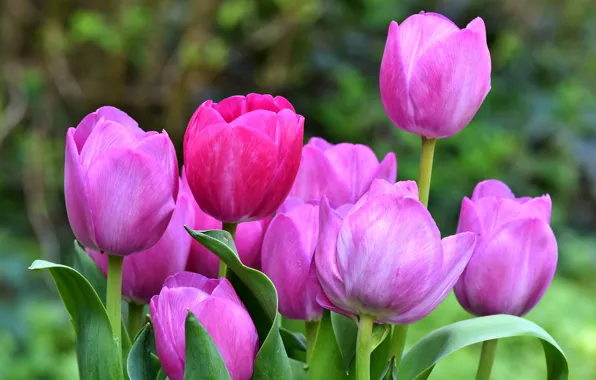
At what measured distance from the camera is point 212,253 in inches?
14.5

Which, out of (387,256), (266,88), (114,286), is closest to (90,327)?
(114,286)

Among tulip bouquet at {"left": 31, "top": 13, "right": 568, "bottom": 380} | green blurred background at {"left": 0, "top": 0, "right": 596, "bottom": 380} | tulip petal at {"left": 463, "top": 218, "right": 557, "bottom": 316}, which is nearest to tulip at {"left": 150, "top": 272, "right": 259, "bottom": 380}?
tulip bouquet at {"left": 31, "top": 13, "right": 568, "bottom": 380}

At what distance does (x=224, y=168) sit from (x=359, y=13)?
2.27m

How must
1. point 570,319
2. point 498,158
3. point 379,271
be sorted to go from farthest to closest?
point 498,158 → point 570,319 → point 379,271

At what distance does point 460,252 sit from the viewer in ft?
1.03

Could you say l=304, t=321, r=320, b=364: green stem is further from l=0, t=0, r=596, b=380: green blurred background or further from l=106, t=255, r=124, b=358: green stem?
l=0, t=0, r=596, b=380: green blurred background

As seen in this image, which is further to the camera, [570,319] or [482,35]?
[570,319]

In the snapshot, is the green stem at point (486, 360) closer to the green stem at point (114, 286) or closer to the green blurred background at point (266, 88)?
the green stem at point (114, 286)

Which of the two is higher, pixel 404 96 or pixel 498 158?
pixel 404 96

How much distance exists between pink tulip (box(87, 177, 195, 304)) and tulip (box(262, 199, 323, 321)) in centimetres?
4

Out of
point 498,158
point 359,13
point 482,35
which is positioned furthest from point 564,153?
point 482,35

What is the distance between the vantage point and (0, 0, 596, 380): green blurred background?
2158 mm

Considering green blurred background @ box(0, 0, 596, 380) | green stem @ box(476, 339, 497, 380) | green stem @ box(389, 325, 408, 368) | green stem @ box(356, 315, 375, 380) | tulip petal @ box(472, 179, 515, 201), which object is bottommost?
green blurred background @ box(0, 0, 596, 380)

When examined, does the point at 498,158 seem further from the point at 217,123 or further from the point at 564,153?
the point at 217,123
